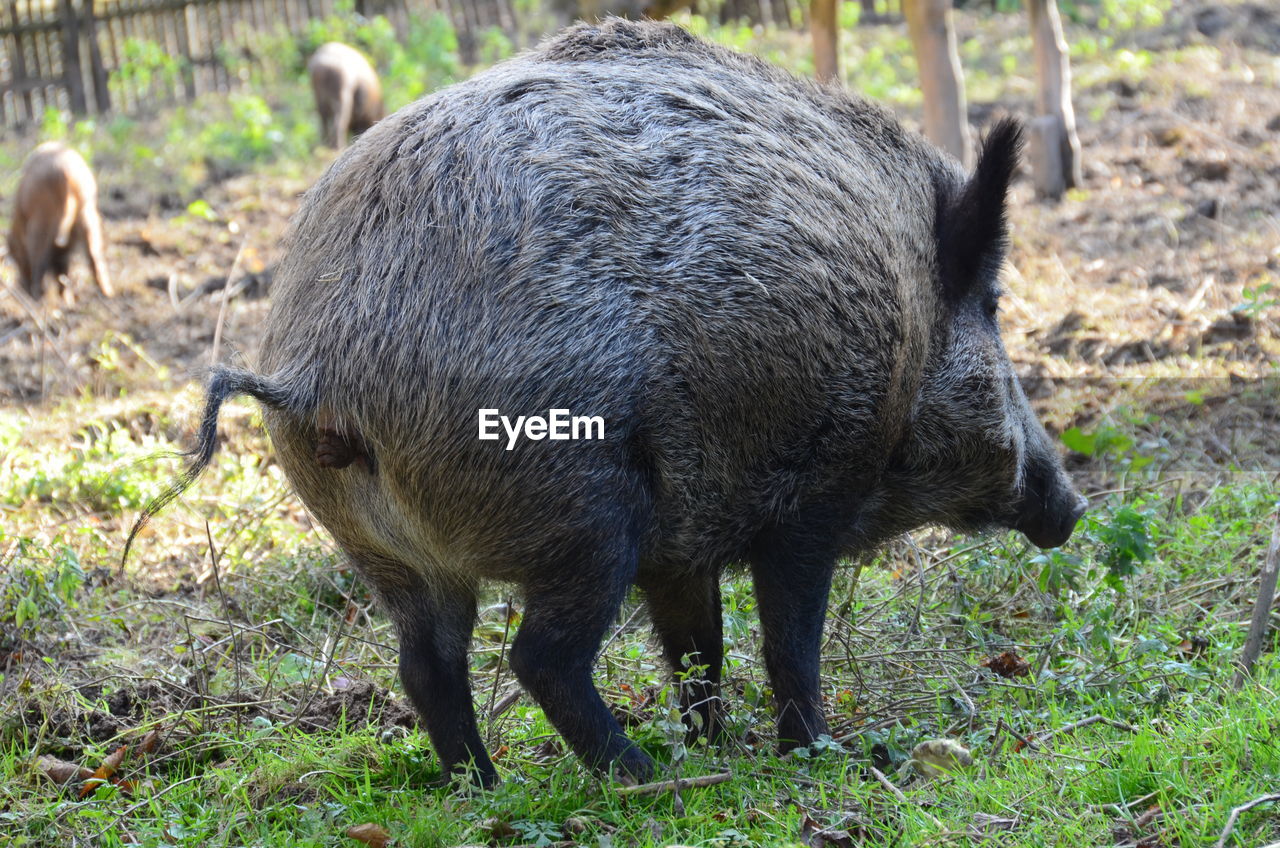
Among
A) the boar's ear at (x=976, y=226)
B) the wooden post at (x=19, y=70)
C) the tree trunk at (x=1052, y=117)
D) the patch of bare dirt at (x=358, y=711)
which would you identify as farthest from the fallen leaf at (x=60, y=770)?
the wooden post at (x=19, y=70)

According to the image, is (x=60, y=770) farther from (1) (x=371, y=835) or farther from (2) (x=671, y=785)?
(2) (x=671, y=785)

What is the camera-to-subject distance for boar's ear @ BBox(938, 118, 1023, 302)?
12.4ft

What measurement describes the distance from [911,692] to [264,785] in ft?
6.09

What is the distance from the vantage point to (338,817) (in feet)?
11.0

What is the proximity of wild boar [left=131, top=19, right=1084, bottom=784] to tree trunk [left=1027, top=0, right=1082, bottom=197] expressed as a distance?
5506 mm

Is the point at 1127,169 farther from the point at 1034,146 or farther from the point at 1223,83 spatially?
the point at 1223,83

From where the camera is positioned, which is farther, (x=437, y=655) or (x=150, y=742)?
(x=150, y=742)

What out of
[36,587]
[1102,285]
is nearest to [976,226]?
[36,587]

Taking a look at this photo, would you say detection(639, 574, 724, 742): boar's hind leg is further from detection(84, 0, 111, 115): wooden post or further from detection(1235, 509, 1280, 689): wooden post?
detection(84, 0, 111, 115): wooden post

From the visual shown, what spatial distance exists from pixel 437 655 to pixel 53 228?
6924 mm

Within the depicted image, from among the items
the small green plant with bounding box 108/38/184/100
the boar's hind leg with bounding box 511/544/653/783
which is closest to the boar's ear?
the boar's hind leg with bounding box 511/544/653/783

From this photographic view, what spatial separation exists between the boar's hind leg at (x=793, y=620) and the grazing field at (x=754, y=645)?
0.13 m

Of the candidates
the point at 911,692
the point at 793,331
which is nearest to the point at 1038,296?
the point at 911,692

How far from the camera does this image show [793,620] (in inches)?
142
